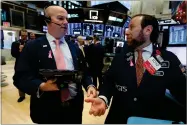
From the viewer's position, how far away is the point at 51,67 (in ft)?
4.30

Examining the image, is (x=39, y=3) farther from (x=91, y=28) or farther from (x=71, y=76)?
(x=71, y=76)

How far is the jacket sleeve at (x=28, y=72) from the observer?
1211 millimetres

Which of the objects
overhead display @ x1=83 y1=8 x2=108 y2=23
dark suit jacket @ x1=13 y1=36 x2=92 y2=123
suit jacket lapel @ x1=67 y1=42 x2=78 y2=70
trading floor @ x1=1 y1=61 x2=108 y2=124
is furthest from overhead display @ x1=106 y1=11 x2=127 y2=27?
dark suit jacket @ x1=13 y1=36 x2=92 y2=123

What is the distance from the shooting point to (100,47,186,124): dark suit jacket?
1.19 metres

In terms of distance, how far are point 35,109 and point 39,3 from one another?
12815mm

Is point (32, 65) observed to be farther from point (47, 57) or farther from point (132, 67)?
point (132, 67)

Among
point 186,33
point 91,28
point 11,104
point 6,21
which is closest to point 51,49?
point 186,33

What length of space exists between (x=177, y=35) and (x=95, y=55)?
2.40 metres

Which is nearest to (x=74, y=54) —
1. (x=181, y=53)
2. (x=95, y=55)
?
(x=181, y=53)

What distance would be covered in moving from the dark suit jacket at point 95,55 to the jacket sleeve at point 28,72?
3.03 m

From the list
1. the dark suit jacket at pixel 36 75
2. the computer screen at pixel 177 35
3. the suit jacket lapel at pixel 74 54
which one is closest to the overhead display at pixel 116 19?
the computer screen at pixel 177 35

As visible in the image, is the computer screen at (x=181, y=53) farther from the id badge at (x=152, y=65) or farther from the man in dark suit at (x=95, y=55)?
the man in dark suit at (x=95, y=55)

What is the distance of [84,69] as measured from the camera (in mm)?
1517

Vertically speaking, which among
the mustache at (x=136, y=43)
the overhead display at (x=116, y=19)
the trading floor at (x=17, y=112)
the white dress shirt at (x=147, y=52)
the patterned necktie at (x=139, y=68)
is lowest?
the trading floor at (x=17, y=112)
